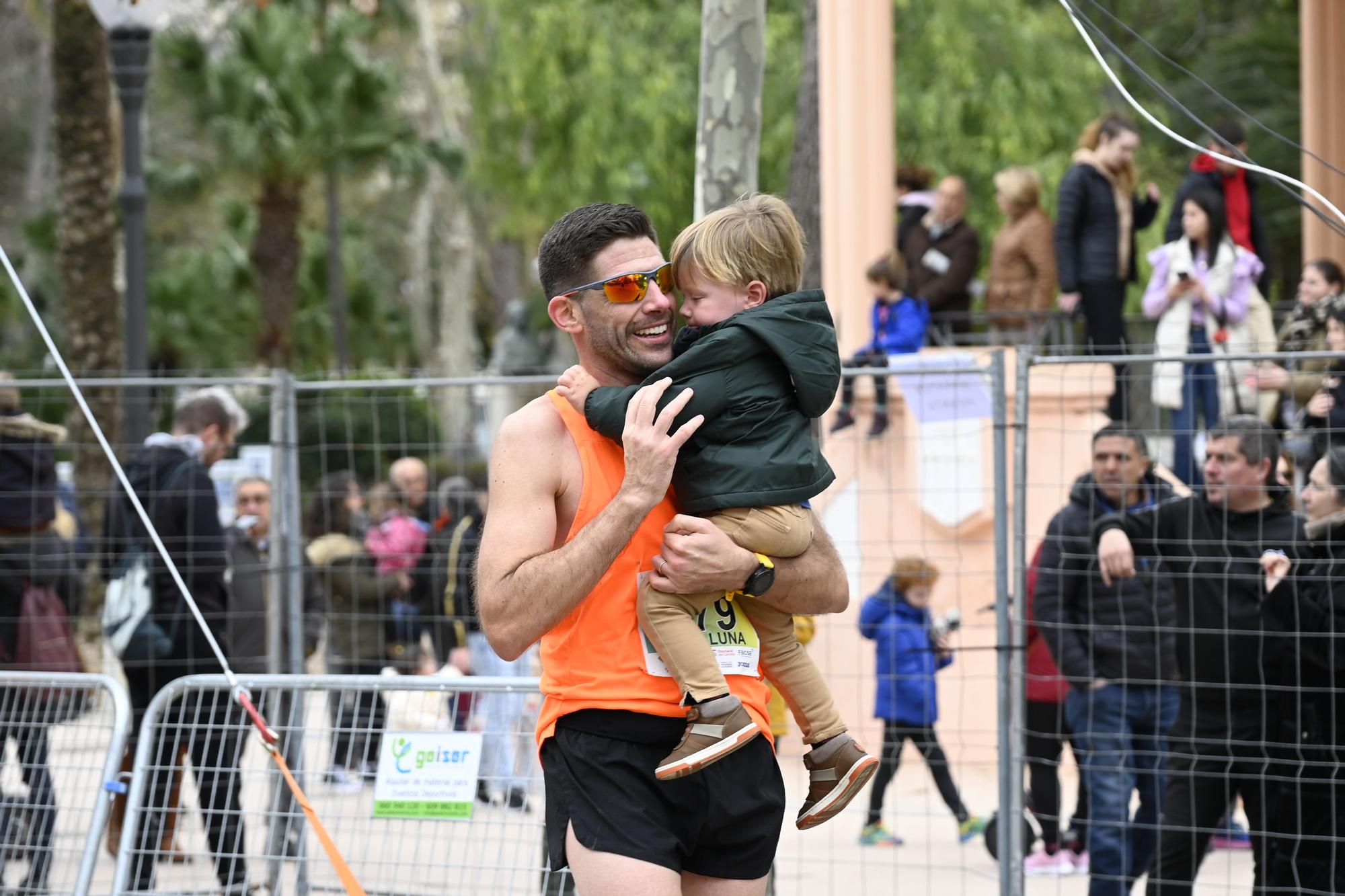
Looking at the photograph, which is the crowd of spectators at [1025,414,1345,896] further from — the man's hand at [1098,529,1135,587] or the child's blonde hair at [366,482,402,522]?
the child's blonde hair at [366,482,402,522]

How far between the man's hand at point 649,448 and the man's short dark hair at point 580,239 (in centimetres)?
34

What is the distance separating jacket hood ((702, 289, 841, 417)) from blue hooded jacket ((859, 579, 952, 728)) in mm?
4312

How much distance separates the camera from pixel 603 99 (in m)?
20.2

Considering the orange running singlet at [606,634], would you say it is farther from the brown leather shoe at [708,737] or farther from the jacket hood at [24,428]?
the jacket hood at [24,428]

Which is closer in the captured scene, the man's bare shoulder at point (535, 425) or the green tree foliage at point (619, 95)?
the man's bare shoulder at point (535, 425)

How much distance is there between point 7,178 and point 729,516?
35761mm

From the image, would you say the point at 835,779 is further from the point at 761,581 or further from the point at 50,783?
the point at 50,783

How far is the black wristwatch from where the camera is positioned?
3152mm

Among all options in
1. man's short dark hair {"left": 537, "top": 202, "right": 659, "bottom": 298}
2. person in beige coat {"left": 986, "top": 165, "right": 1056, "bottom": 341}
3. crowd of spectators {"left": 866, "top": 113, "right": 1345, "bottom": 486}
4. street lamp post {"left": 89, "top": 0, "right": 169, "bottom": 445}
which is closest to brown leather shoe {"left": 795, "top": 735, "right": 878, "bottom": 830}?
man's short dark hair {"left": 537, "top": 202, "right": 659, "bottom": 298}

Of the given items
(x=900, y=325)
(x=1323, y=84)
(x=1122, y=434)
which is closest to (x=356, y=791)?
(x=1122, y=434)

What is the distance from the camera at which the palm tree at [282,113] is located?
935 inches

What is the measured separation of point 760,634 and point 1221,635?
9.60 ft

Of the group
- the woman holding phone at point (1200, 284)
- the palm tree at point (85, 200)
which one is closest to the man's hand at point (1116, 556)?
the woman holding phone at point (1200, 284)

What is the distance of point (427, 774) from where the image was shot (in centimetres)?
505
